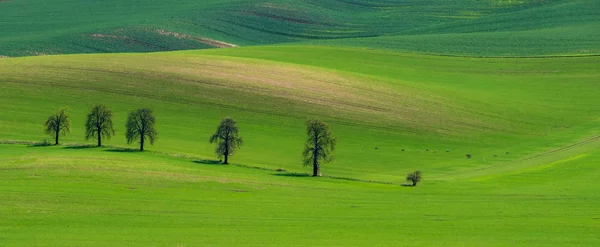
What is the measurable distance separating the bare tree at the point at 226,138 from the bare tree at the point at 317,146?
4621mm

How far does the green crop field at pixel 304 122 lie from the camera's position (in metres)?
51.7

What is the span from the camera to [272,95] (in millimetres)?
87625

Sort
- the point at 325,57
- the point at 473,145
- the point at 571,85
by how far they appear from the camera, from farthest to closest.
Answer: the point at 325,57
the point at 571,85
the point at 473,145

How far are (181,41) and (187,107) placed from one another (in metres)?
42.6

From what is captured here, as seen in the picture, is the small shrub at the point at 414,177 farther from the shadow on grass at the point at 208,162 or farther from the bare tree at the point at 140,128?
the bare tree at the point at 140,128

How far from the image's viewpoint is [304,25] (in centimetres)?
14150

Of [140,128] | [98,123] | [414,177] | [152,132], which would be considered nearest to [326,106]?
[152,132]

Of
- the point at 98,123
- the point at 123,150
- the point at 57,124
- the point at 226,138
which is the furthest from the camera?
the point at 57,124

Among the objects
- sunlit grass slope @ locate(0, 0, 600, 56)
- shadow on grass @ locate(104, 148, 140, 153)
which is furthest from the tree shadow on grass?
sunlit grass slope @ locate(0, 0, 600, 56)

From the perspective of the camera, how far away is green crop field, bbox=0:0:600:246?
170 ft

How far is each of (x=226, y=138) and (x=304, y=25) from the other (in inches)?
2853

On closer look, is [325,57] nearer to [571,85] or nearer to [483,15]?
[571,85]

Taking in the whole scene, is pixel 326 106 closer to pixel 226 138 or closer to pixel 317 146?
pixel 317 146

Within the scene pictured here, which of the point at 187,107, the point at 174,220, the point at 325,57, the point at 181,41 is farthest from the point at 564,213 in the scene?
the point at 181,41
